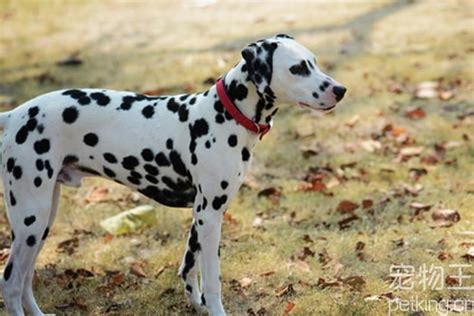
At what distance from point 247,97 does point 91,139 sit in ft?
3.09

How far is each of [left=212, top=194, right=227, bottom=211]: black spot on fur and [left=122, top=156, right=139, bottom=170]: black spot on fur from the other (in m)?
0.52

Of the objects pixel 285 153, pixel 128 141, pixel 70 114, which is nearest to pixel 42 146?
pixel 70 114

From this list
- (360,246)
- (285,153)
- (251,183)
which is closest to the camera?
(360,246)

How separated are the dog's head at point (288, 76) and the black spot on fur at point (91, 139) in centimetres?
99

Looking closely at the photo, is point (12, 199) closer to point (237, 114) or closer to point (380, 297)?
point (237, 114)

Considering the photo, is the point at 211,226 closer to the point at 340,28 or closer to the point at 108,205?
the point at 108,205

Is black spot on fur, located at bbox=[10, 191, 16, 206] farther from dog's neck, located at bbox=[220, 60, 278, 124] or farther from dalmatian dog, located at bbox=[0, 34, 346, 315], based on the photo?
dog's neck, located at bbox=[220, 60, 278, 124]

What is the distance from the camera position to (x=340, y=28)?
1174 cm

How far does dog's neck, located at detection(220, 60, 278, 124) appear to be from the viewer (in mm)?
4316

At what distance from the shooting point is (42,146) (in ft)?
14.4

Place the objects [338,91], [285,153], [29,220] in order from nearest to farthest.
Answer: [338,91]
[29,220]
[285,153]

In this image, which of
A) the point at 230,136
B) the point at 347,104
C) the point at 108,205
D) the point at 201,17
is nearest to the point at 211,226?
the point at 230,136

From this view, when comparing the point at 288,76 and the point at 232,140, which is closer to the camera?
the point at 288,76

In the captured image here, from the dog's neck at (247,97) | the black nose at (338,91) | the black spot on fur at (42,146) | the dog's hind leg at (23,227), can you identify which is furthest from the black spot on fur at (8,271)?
the black nose at (338,91)
